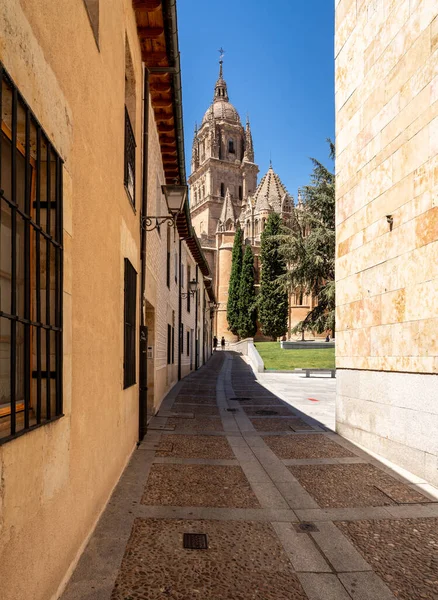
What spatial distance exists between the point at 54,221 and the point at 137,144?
467 centimetres

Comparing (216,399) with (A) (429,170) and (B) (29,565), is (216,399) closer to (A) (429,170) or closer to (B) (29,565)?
(A) (429,170)

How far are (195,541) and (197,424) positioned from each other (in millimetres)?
5426

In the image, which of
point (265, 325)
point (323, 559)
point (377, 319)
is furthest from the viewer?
point (265, 325)

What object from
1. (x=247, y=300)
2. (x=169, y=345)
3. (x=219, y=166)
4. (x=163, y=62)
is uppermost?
(x=219, y=166)

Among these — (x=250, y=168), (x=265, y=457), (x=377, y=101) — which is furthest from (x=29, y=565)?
(x=250, y=168)

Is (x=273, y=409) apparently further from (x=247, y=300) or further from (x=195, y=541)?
(x=247, y=300)

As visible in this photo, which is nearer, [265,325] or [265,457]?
[265,457]

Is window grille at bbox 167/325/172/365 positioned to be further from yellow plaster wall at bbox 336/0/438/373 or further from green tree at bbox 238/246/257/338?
green tree at bbox 238/246/257/338

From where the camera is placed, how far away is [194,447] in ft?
23.7

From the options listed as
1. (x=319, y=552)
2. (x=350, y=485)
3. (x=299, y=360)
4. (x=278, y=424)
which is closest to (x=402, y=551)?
(x=319, y=552)

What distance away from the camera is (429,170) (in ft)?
19.1

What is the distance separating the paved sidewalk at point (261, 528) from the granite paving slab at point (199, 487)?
0.04 ft

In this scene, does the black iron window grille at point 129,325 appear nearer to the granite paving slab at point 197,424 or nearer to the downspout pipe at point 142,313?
the downspout pipe at point 142,313

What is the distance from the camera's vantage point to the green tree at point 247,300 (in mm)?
56906
